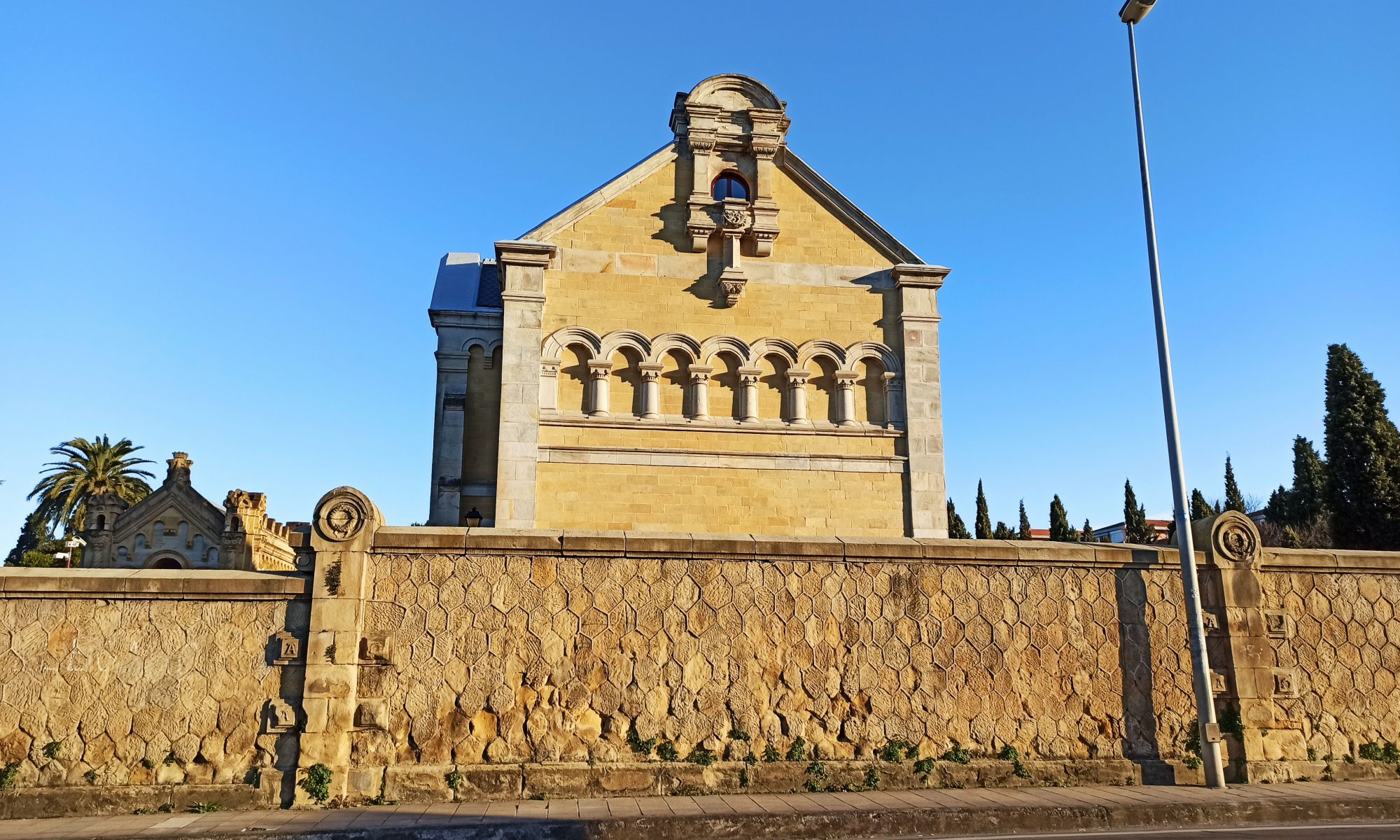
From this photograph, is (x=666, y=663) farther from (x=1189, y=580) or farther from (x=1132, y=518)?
(x=1132, y=518)

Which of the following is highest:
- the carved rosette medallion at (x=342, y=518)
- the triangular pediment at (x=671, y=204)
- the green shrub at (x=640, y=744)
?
the triangular pediment at (x=671, y=204)

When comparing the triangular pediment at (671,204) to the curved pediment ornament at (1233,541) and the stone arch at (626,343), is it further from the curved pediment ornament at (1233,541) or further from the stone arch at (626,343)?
the curved pediment ornament at (1233,541)

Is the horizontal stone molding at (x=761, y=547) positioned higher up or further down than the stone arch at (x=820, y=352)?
further down

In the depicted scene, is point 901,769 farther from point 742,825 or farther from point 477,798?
point 477,798

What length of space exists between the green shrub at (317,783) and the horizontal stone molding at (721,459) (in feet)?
27.8

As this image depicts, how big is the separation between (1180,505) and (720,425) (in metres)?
8.56

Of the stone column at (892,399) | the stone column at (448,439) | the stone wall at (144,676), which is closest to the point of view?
the stone wall at (144,676)

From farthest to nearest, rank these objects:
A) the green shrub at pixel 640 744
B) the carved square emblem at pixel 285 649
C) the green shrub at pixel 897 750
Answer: the green shrub at pixel 897 750 → the green shrub at pixel 640 744 → the carved square emblem at pixel 285 649

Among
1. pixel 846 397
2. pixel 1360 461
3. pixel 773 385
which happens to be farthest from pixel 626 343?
pixel 1360 461

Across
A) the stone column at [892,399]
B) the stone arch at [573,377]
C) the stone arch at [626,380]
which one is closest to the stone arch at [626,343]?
the stone arch at [626,380]

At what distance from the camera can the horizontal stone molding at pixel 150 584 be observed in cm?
866

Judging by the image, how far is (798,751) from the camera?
30.6 ft

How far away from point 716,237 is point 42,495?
46.6 m

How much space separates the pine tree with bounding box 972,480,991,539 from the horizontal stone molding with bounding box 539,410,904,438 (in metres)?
49.9
